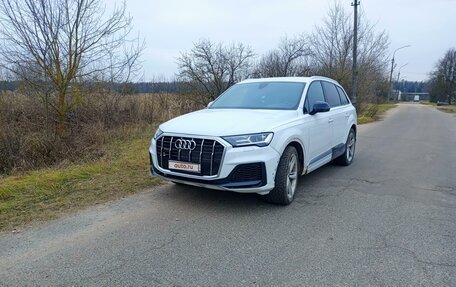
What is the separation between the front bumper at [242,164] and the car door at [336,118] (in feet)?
7.76

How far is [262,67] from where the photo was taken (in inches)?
905

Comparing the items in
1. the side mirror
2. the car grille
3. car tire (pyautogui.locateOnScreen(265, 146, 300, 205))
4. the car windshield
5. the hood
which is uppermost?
the car windshield

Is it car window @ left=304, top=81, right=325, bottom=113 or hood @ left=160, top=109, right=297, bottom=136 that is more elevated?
→ car window @ left=304, top=81, right=325, bottom=113

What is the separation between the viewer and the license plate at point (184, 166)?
4.03 metres

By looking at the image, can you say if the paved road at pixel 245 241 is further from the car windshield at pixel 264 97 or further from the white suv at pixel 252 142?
the car windshield at pixel 264 97

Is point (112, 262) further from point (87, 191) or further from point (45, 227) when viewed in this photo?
point (87, 191)

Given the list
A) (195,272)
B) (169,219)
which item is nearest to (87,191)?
(169,219)

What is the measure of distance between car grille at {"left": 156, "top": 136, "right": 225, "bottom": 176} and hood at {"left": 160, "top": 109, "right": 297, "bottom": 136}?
112mm

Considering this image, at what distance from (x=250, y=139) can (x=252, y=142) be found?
0.15ft

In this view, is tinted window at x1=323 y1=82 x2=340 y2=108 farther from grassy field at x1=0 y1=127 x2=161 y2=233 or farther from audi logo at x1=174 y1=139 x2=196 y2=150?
grassy field at x1=0 y1=127 x2=161 y2=233

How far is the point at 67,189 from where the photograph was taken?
16.5 feet

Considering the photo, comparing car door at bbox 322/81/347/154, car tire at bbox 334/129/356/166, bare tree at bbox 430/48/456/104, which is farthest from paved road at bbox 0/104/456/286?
bare tree at bbox 430/48/456/104

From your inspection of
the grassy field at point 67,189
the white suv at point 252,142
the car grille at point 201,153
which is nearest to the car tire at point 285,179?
the white suv at point 252,142

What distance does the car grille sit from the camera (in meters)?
3.92
